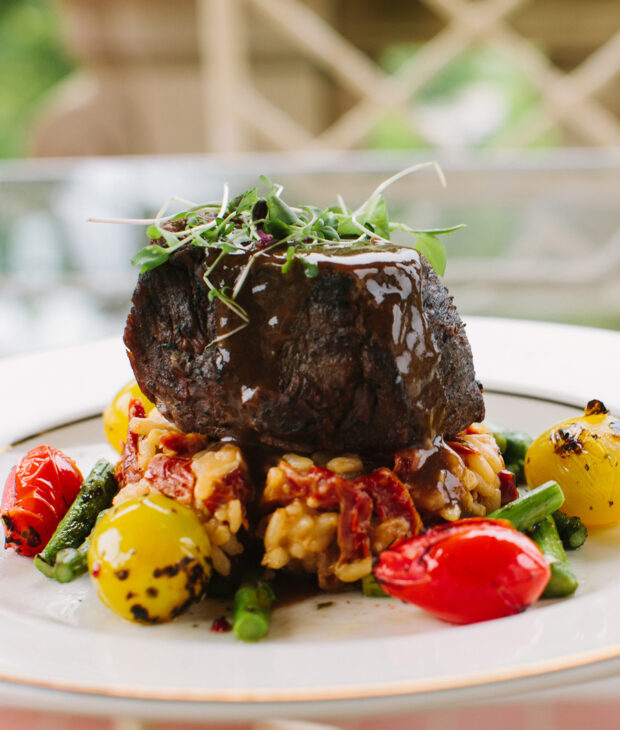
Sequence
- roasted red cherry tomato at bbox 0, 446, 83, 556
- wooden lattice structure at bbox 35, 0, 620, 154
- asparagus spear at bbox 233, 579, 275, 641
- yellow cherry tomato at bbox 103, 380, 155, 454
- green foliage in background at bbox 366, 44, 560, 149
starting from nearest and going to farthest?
asparagus spear at bbox 233, 579, 275, 641 → roasted red cherry tomato at bbox 0, 446, 83, 556 → yellow cherry tomato at bbox 103, 380, 155, 454 → wooden lattice structure at bbox 35, 0, 620, 154 → green foliage in background at bbox 366, 44, 560, 149

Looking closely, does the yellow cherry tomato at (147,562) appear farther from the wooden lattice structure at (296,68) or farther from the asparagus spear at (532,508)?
the wooden lattice structure at (296,68)

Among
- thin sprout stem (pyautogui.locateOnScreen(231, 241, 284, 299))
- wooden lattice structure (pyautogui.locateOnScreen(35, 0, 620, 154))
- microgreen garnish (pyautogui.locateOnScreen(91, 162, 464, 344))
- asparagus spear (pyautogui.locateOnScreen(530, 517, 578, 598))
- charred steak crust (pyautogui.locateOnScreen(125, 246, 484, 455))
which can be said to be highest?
wooden lattice structure (pyautogui.locateOnScreen(35, 0, 620, 154))

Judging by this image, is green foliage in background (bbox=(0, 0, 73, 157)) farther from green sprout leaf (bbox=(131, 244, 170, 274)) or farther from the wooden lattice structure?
green sprout leaf (bbox=(131, 244, 170, 274))

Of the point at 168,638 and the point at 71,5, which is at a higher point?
the point at 71,5

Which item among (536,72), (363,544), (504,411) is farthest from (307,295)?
(536,72)

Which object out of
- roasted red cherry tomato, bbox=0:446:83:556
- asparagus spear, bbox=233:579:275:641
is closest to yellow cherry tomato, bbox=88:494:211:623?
asparagus spear, bbox=233:579:275:641

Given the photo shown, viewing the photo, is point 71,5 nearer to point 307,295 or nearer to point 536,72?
point 536,72
